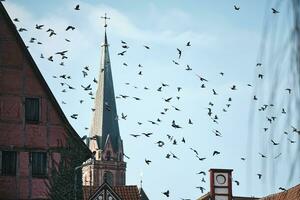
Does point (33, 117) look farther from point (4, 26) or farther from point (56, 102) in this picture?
point (4, 26)

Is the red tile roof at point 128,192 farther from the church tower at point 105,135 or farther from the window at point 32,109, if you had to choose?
the church tower at point 105,135

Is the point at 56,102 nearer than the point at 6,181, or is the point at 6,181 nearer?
the point at 6,181

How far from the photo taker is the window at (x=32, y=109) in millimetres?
26094

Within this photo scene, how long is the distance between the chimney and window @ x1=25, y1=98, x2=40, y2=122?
12335 mm

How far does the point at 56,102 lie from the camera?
27062 millimetres

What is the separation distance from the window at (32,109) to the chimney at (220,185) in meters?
12.3

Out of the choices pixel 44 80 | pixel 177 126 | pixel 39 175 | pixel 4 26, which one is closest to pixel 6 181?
pixel 39 175

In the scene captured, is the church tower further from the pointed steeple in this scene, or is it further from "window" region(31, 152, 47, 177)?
"window" region(31, 152, 47, 177)

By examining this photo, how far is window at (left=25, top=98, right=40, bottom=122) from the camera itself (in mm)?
26094

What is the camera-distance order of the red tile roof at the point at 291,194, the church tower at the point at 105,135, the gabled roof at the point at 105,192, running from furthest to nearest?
the church tower at the point at 105,135 → the gabled roof at the point at 105,192 → the red tile roof at the point at 291,194

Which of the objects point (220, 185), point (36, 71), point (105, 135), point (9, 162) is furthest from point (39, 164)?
point (105, 135)

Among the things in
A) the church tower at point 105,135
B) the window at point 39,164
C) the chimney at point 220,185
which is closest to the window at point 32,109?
the window at point 39,164

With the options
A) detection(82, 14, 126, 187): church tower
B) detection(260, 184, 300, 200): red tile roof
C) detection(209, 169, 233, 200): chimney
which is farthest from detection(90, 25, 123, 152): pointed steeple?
detection(260, 184, 300, 200): red tile roof

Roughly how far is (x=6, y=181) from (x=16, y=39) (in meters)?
6.70
